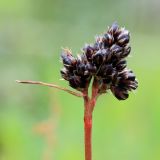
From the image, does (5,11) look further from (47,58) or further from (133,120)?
(133,120)

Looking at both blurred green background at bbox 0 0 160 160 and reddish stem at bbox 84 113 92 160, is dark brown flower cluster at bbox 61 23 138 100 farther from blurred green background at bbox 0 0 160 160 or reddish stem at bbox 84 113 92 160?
blurred green background at bbox 0 0 160 160

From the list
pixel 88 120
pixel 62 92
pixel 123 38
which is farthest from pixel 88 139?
pixel 62 92

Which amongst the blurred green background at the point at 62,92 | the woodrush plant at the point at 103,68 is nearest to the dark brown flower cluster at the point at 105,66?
the woodrush plant at the point at 103,68

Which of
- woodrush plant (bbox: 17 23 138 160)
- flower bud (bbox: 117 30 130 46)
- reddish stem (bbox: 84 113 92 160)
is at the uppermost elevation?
flower bud (bbox: 117 30 130 46)

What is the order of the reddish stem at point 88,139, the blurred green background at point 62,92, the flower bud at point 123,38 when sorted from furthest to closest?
the blurred green background at point 62,92 < the flower bud at point 123,38 < the reddish stem at point 88,139

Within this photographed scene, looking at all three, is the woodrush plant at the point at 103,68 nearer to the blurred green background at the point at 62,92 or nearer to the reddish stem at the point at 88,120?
the reddish stem at the point at 88,120

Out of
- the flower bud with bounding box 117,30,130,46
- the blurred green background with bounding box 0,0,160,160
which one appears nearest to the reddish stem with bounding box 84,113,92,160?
the flower bud with bounding box 117,30,130,46

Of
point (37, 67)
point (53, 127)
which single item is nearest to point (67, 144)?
point (53, 127)
